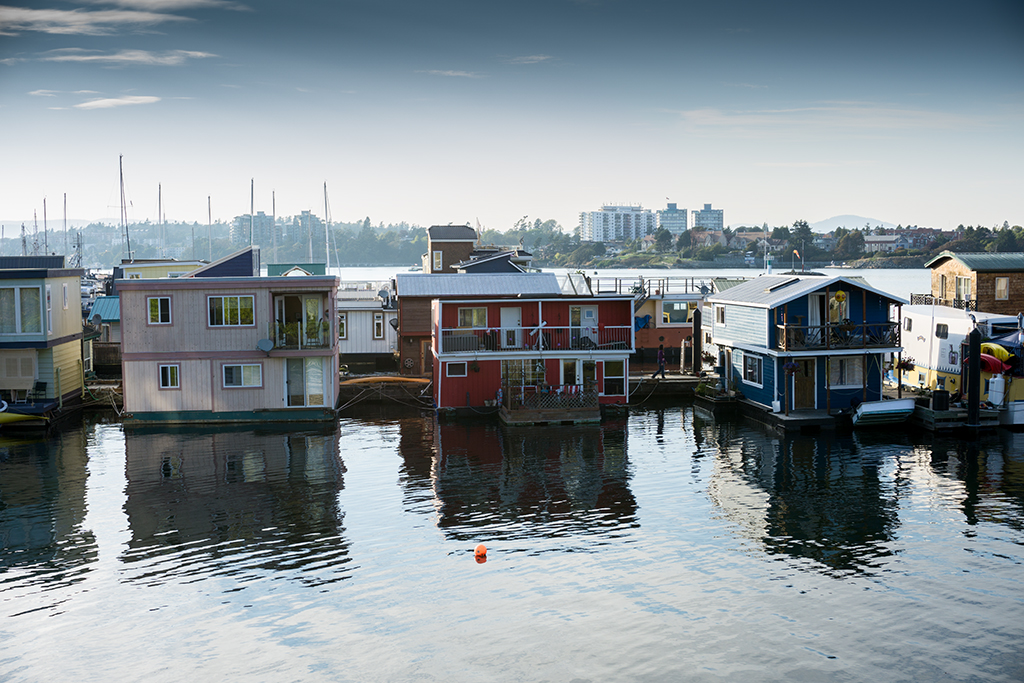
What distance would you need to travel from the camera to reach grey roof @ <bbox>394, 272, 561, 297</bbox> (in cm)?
5012

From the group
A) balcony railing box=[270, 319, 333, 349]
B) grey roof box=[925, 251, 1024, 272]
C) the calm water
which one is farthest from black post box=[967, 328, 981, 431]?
balcony railing box=[270, 319, 333, 349]

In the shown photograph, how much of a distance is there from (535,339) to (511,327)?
4.98ft

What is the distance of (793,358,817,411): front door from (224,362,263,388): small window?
89.3ft

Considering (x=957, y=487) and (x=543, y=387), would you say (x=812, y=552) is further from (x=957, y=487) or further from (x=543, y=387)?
(x=543, y=387)

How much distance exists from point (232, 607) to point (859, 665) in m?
15.2

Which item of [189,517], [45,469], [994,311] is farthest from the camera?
[994,311]

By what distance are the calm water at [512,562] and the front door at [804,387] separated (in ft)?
17.8

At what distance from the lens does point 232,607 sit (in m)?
21.9

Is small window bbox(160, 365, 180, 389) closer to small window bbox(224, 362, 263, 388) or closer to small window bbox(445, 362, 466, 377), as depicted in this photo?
small window bbox(224, 362, 263, 388)

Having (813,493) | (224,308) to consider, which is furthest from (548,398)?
(224,308)

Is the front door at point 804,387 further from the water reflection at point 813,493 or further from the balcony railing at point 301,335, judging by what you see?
the balcony railing at point 301,335

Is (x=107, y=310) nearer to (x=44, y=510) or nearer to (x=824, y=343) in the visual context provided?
(x=44, y=510)

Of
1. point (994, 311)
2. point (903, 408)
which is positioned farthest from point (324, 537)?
point (994, 311)

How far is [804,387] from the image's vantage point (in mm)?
43625
